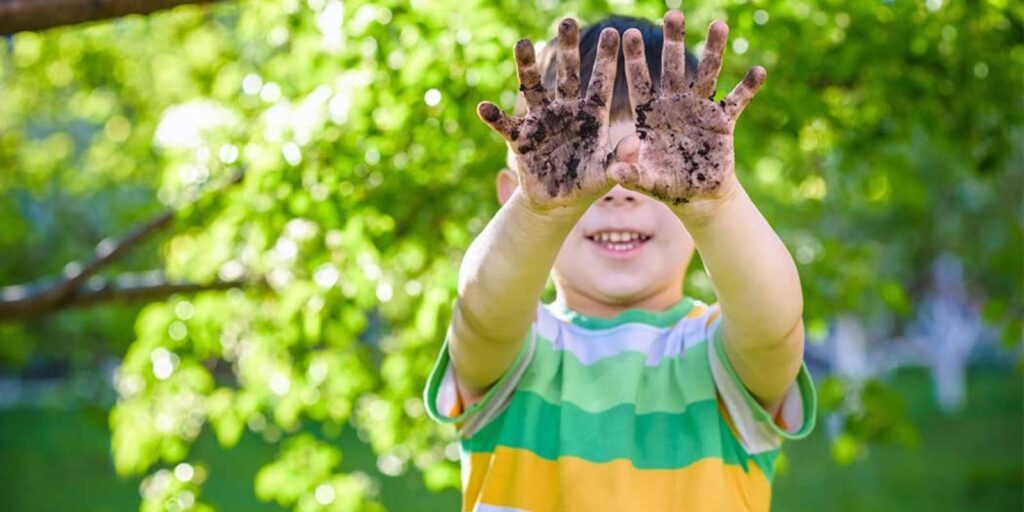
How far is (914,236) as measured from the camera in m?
16.0

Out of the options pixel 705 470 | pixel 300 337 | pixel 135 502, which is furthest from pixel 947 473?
pixel 705 470

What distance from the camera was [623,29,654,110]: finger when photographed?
1.67m

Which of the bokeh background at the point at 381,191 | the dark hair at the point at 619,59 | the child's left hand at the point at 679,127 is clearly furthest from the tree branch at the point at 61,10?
Answer: the child's left hand at the point at 679,127

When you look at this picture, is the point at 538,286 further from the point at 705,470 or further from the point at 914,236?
the point at 914,236

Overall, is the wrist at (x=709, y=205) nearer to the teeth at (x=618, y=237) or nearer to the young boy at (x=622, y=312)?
the young boy at (x=622, y=312)

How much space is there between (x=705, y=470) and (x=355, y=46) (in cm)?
198

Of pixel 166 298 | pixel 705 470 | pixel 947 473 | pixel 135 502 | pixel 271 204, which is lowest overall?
pixel 135 502

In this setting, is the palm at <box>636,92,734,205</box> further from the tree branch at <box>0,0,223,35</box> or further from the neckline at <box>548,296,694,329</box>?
the tree branch at <box>0,0,223,35</box>

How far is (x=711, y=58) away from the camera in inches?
64.6

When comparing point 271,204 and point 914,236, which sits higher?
point 271,204

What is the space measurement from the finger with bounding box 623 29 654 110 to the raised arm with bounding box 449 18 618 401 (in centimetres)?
2

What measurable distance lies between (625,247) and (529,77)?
614 mm

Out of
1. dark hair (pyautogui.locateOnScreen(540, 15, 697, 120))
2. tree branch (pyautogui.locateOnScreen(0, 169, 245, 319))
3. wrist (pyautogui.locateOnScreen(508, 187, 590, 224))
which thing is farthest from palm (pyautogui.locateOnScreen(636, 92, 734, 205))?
tree branch (pyautogui.locateOnScreen(0, 169, 245, 319))

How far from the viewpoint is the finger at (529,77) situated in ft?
5.42
